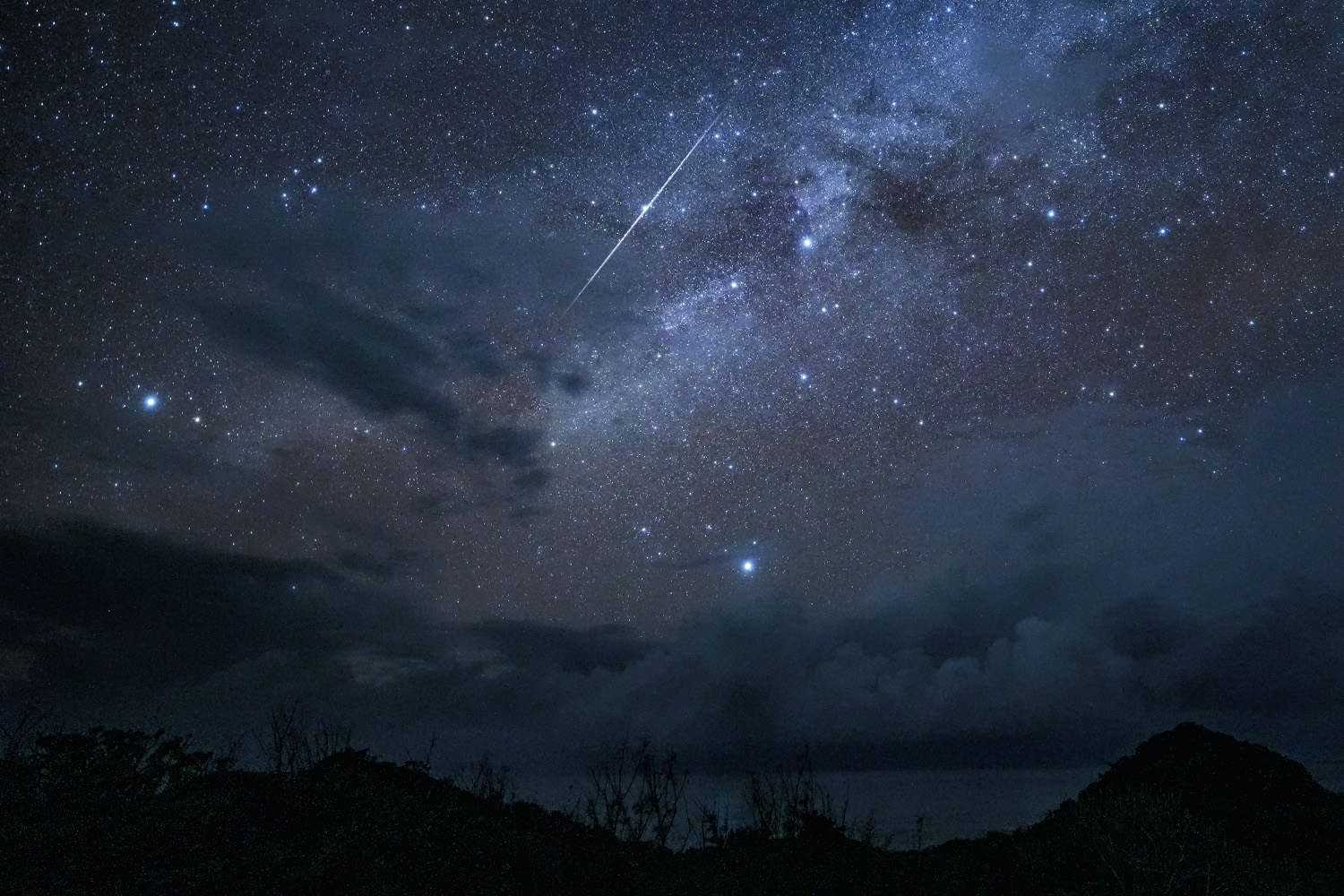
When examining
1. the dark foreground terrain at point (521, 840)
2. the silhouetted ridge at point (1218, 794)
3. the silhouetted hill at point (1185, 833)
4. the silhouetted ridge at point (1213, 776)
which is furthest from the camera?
the silhouetted ridge at point (1213, 776)

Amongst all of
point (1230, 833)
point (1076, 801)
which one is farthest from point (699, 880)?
point (1230, 833)

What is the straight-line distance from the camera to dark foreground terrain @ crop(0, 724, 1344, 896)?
16641 mm

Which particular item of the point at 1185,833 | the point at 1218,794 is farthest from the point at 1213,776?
the point at 1185,833

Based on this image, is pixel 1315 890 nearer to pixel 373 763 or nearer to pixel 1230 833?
pixel 1230 833

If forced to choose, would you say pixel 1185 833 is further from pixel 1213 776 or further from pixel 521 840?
pixel 521 840

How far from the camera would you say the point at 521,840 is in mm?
25781

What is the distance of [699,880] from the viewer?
26.4 meters

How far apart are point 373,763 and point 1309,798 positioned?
31.3 metres

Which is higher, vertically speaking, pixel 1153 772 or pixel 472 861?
pixel 1153 772

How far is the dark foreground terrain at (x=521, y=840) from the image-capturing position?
16641mm

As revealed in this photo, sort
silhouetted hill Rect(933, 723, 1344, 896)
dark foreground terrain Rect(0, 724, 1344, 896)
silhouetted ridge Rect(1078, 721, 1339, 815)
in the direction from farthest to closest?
silhouetted ridge Rect(1078, 721, 1339, 815) < silhouetted hill Rect(933, 723, 1344, 896) < dark foreground terrain Rect(0, 724, 1344, 896)

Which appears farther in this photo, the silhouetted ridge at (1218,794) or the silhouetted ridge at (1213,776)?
the silhouetted ridge at (1213,776)

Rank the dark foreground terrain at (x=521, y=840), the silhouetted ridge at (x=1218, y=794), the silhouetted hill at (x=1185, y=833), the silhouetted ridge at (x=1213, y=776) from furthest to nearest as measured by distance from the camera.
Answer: the silhouetted ridge at (x=1213, y=776) < the silhouetted ridge at (x=1218, y=794) < the silhouetted hill at (x=1185, y=833) < the dark foreground terrain at (x=521, y=840)

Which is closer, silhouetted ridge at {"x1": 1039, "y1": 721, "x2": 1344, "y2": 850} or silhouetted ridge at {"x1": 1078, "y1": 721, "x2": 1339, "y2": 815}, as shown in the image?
silhouetted ridge at {"x1": 1039, "y1": 721, "x2": 1344, "y2": 850}
